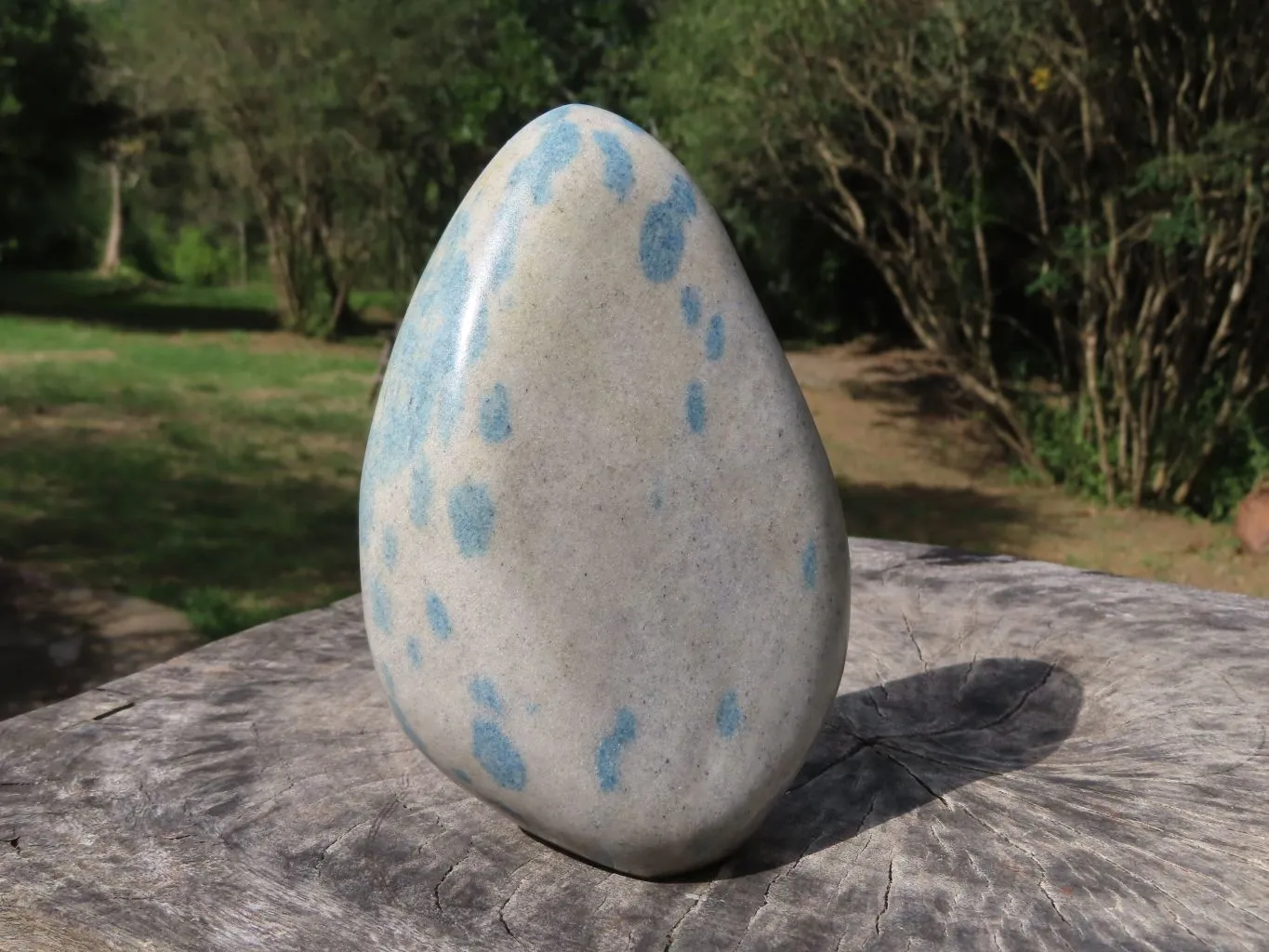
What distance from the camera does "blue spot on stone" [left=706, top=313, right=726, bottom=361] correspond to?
1.88 m

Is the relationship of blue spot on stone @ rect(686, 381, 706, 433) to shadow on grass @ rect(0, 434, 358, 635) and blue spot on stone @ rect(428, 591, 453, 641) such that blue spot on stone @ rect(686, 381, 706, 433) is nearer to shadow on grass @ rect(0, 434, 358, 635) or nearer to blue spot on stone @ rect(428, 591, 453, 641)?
blue spot on stone @ rect(428, 591, 453, 641)

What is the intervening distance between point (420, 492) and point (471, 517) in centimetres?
10

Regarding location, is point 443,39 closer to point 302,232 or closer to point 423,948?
point 302,232

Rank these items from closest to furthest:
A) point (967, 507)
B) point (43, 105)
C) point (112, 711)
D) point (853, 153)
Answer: point (112, 711), point (967, 507), point (853, 153), point (43, 105)

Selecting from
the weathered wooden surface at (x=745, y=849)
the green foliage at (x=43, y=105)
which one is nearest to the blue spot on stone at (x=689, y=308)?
the weathered wooden surface at (x=745, y=849)

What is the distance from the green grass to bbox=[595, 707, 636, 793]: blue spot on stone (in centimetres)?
343

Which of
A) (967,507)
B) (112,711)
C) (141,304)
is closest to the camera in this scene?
(112,711)

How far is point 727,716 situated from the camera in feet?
6.31

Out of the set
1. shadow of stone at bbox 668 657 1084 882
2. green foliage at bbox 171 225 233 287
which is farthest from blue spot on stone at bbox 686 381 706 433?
green foliage at bbox 171 225 233 287

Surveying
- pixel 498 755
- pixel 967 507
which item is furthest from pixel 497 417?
pixel 967 507

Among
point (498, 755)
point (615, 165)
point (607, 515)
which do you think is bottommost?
point (498, 755)

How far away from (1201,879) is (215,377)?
11.1 metres

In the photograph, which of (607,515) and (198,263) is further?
(198,263)

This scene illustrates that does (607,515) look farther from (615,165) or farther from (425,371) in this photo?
(615,165)
